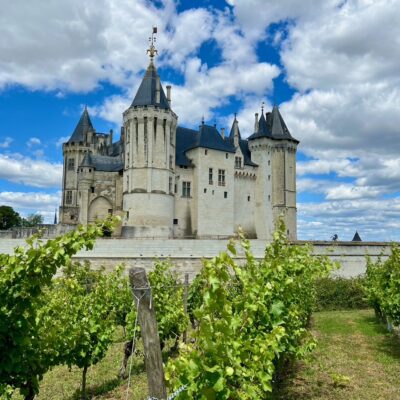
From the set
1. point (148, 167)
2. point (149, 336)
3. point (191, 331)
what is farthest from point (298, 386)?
point (148, 167)

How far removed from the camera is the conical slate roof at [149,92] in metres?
35.8

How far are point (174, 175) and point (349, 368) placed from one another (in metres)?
29.6

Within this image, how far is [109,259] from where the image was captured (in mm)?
26562

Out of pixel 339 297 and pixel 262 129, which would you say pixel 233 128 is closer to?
Answer: pixel 262 129

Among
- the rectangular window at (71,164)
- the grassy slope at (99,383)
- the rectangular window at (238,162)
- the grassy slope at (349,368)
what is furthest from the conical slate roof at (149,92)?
the grassy slope at (99,383)

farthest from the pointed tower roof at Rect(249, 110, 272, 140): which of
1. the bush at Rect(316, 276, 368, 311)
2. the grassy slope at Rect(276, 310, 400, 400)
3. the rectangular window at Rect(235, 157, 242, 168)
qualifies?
the grassy slope at Rect(276, 310, 400, 400)

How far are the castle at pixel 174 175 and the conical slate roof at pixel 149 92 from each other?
10cm

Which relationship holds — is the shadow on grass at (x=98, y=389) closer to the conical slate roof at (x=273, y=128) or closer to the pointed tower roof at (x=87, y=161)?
the pointed tower roof at (x=87, y=161)

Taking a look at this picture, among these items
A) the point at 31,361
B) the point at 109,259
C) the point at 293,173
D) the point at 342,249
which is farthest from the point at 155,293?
the point at 293,173

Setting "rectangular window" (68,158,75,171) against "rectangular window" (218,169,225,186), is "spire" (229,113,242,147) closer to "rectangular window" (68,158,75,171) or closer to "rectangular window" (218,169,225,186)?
"rectangular window" (218,169,225,186)

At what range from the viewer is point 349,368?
377 inches

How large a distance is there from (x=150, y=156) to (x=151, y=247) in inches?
405

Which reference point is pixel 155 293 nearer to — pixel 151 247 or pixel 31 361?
pixel 31 361

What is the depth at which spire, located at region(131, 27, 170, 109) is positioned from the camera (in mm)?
35781
